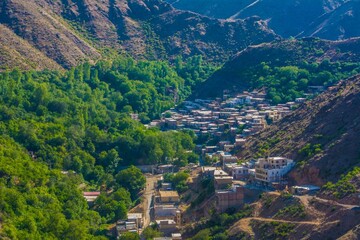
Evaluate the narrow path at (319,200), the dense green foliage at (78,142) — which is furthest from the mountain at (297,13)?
the narrow path at (319,200)

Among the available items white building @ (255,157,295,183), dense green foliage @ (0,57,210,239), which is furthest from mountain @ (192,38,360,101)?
white building @ (255,157,295,183)

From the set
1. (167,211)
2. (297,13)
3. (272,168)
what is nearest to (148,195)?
(167,211)

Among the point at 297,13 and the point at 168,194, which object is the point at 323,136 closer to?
the point at 168,194

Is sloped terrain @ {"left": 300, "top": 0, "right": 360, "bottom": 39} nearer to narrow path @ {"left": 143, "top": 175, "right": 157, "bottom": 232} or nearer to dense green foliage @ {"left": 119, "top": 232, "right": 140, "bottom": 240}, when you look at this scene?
narrow path @ {"left": 143, "top": 175, "right": 157, "bottom": 232}

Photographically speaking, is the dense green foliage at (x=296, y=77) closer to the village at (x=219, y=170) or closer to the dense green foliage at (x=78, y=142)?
the village at (x=219, y=170)

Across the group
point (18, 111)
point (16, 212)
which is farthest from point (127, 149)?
→ point (16, 212)
